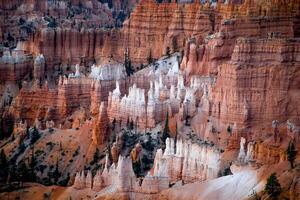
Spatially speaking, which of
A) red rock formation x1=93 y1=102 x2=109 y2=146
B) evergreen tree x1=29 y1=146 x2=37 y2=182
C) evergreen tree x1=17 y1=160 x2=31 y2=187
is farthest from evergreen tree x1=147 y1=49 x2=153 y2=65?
evergreen tree x1=17 y1=160 x2=31 y2=187

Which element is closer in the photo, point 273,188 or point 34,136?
point 273,188

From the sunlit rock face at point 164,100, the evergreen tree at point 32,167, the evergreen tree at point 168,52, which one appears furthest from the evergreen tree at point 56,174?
the evergreen tree at point 168,52

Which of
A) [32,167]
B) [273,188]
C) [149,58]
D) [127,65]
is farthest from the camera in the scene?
[149,58]

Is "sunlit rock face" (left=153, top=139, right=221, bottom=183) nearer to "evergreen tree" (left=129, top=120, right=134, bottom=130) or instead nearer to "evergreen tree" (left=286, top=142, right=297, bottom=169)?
"evergreen tree" (left=286, top=142, right=297, bottom=169)

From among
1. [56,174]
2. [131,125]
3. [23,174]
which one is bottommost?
[56,174]

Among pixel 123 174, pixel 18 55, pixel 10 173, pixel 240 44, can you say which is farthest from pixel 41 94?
pixel 123 174

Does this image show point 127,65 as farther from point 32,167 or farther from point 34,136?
point 32,167

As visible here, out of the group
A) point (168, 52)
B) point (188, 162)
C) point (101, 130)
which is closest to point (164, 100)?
point (101, 130)

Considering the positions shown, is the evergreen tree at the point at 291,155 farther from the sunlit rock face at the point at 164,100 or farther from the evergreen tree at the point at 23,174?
the evergreen tree at the point at 23,174
